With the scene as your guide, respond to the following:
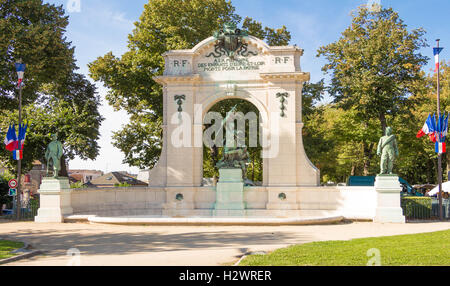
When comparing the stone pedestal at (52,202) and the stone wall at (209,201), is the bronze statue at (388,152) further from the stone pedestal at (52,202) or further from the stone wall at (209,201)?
the stone pedestal at (52,202)

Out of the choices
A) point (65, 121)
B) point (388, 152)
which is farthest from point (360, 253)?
point (65, 121)

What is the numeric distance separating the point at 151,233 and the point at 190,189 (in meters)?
8.33

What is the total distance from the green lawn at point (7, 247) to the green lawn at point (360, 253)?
575cm

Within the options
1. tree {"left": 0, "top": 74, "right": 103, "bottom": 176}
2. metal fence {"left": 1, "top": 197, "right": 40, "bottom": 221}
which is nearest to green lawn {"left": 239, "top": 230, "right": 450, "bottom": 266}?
metal fence {"left": 1, "top": 197, "right": 40, "bottom": 221}

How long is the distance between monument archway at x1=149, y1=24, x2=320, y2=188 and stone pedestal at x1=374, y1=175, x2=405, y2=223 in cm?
421

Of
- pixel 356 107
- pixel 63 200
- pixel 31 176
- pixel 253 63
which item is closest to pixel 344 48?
pixel 356 107

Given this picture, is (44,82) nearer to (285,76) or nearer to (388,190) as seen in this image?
(285,76)

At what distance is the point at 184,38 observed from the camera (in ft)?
105

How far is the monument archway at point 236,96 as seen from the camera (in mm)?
23859

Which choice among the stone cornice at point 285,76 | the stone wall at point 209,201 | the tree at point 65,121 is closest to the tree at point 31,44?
the tree at point 65,121

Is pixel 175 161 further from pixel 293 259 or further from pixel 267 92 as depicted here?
pixel 293 259

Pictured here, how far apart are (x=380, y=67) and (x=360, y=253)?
24677mm

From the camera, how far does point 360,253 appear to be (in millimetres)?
10289
